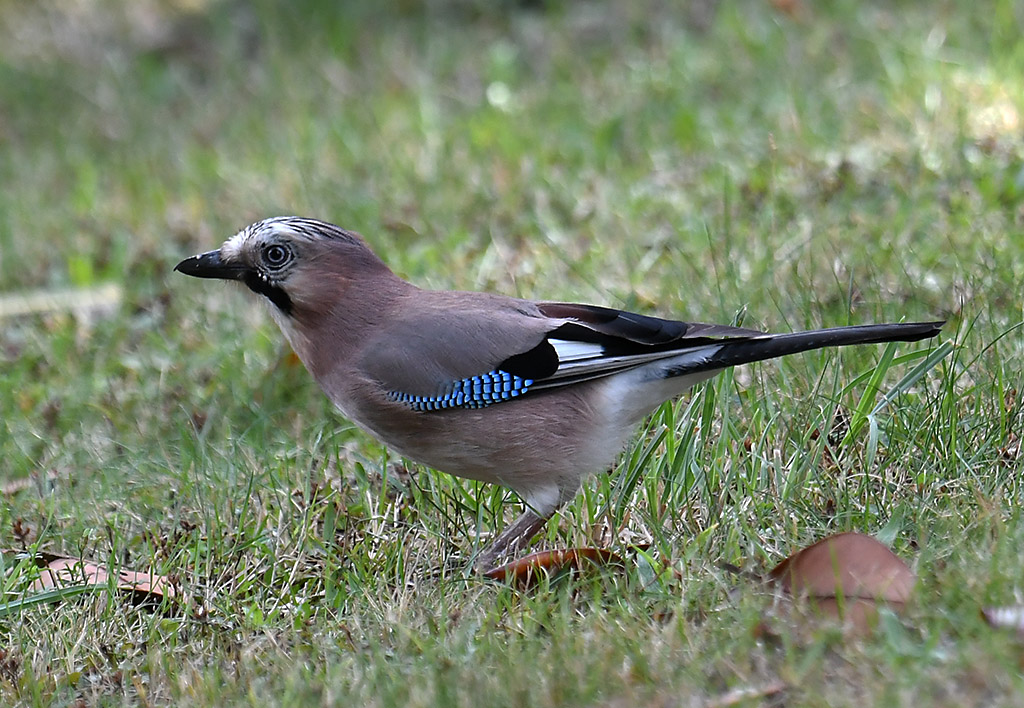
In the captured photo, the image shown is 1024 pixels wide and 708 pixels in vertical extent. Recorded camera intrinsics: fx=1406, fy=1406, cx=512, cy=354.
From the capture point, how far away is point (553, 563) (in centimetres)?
383

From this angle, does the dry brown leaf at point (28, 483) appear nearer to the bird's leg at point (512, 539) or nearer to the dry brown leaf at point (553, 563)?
the bird's leg at point (512, 539)

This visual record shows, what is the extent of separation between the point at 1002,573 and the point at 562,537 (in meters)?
1.34

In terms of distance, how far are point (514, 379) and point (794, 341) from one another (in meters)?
0.82

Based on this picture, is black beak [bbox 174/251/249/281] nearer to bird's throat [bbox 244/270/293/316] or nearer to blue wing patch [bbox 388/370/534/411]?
bird's throat [bbox 244/270/293/316]

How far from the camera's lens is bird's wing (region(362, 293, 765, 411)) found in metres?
4.09

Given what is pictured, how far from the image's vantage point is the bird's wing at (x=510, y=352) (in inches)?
161

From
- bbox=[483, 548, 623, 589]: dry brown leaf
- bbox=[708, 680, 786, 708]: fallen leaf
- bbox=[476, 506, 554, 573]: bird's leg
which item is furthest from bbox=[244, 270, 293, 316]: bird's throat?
bbox=[708, 680, 786, 708]: fallen leaf

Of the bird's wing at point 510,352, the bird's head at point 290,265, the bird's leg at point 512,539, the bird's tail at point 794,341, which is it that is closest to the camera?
the bird's tail at point 794,341

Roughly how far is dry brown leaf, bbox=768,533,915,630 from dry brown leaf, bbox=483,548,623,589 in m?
0.49

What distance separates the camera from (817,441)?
4102 mm

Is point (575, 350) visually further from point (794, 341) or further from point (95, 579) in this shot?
point (95, 579)

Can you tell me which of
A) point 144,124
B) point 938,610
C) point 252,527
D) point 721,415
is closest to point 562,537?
point 721,415

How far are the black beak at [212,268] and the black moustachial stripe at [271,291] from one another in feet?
0.09

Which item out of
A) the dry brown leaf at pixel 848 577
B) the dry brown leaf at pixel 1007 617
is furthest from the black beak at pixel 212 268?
the dry brown leaf at pixel 1007 617
